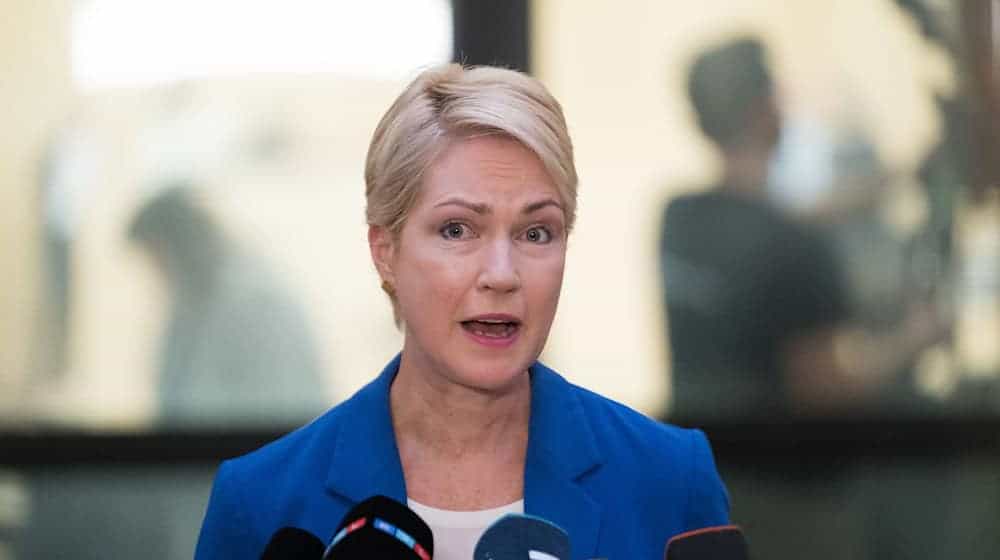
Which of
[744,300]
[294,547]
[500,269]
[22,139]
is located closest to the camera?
[294,547]

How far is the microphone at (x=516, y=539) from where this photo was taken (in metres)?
1.70

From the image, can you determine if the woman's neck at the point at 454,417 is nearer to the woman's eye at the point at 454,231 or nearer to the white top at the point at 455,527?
the white top at the point at 455,527

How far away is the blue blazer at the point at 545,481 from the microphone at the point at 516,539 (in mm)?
407

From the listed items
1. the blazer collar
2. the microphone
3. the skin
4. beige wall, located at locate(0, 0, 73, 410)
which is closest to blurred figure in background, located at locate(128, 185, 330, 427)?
beige wall, located at locate(0, 0, 73, 410)

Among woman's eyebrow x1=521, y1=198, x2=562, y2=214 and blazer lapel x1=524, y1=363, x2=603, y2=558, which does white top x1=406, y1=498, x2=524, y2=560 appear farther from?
woman's eyebrow x1=521, y1=198, x2=562, y2=214

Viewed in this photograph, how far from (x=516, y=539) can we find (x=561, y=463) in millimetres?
503

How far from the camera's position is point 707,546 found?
173 centimetres

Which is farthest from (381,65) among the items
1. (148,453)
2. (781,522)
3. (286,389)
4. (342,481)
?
(342,481)

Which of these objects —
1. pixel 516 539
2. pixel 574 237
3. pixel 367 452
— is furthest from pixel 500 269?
pixel 574 237

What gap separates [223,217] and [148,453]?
0.66 metres

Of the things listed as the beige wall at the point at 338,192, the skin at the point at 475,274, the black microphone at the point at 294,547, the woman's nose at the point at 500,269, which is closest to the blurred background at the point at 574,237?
the beige wall at the point at 338,192

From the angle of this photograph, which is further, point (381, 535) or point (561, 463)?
point (561, 463)

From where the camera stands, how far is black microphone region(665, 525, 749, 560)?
5.64 ft

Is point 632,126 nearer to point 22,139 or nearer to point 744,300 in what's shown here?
point 744,300
